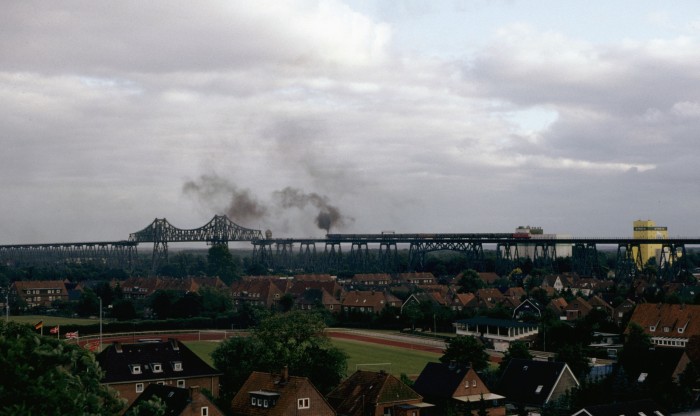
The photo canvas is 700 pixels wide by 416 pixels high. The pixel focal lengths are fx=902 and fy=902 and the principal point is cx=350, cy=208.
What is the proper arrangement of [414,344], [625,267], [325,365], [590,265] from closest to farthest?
[325,365]
[414,344]
[625,267]
[590,265]

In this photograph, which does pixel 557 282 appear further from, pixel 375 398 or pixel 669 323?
pixel 375 398

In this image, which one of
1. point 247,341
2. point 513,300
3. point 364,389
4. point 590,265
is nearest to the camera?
point 364,389

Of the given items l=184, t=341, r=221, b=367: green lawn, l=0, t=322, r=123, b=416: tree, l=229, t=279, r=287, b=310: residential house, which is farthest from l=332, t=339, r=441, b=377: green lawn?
l=229, t=279, r=287, b=310: residential house

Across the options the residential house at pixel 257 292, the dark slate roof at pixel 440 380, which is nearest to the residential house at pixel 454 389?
the dark slate roof at pixel 440 380

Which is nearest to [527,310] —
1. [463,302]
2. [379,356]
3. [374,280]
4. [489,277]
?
[463,302]

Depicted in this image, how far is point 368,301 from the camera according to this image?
127938 mm

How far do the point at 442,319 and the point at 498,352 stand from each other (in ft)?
61.4

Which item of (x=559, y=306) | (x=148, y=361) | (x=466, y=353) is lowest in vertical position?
(x=559, y=306)

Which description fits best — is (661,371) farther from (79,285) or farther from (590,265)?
(79,285)

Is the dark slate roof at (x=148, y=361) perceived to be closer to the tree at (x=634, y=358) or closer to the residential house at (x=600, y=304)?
the tree at (x=634, y=358)

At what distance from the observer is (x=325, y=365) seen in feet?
184

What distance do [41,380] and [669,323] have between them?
64.4 metres

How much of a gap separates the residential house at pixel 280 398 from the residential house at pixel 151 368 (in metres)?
8.26

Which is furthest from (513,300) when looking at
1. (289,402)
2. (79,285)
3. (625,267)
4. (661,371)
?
(79,285)
